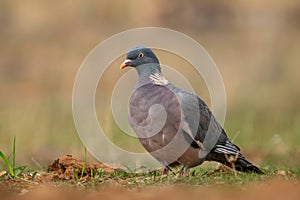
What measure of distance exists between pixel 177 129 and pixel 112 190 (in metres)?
1.54

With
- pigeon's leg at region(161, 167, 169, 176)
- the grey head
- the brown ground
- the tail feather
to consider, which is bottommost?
the brown ground

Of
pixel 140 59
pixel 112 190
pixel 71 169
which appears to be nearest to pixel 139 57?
pixel 140 59

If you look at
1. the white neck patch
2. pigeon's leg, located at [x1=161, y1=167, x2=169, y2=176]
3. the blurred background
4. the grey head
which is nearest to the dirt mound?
pigeon's leg, located at [x1=161, y1=167, x2=169, y2=176]

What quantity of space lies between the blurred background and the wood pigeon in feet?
5.80

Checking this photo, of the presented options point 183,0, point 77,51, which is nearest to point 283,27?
point 183,0

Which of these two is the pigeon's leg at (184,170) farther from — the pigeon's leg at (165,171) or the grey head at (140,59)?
the grey head at (140,59)

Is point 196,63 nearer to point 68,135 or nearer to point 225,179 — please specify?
point 68,135

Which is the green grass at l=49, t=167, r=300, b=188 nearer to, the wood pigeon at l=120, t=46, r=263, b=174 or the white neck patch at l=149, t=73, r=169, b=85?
the wood pigeon at l=120, t=46, r=263, b=174

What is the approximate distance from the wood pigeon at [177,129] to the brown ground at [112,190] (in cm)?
Result: 49

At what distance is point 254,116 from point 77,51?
6.29 m

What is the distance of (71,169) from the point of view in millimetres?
6574

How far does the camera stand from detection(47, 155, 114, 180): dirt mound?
6.48 m

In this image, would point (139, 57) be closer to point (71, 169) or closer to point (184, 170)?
point (184, 170)

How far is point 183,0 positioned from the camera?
74.1 ft
